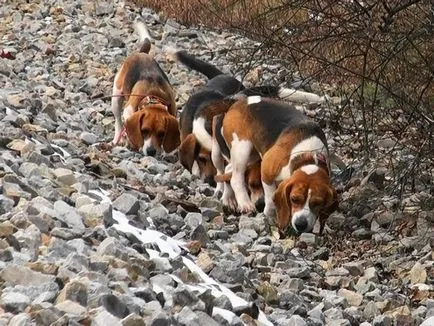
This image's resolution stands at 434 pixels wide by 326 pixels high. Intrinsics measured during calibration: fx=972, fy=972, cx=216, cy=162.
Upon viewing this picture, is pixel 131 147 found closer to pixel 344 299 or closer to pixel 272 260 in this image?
pixel 272 260

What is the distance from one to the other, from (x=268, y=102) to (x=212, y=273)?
344 cm

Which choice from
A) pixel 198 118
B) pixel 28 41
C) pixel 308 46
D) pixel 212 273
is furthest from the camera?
pixel 28 41

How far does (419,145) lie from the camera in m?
5.89

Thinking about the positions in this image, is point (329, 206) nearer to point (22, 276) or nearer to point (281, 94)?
point (281, 94)

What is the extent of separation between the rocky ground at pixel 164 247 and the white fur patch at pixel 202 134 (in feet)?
1.13

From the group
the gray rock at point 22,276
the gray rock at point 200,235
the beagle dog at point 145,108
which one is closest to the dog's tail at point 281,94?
the beagle dog at point 145,108

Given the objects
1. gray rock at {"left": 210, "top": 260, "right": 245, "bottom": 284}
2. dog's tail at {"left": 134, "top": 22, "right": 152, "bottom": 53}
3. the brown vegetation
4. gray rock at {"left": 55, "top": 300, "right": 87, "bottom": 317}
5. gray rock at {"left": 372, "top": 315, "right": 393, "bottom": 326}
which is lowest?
dog's tail at {"left": 134, "top": 22, "right": 152, "bottom": 53}

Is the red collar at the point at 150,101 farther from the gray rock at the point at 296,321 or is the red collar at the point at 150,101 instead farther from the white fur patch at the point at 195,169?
the gray rock at the point at 296,321

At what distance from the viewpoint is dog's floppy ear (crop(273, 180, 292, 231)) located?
7.47 m

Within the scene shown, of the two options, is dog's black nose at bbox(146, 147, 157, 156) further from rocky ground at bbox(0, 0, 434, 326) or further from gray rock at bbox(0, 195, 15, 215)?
gray rock at bbox(0, 195, 15, 215)

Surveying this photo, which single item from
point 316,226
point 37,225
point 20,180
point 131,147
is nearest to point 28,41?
point 131,147

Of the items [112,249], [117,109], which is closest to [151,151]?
[117,109]

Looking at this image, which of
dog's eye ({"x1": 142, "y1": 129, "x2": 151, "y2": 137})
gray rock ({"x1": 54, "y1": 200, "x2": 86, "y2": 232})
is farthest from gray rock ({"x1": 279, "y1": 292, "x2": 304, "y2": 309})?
dog's eye ({"x1": 142, "y1": 129, "x2": 151, "y2": 137})

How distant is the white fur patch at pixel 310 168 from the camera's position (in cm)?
750
